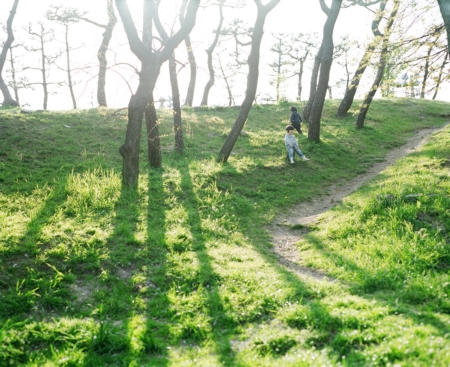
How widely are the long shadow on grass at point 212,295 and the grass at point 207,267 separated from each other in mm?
27

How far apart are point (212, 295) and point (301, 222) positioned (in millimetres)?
4379

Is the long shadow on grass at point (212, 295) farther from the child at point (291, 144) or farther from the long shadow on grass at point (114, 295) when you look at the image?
the child at point (291, 144)

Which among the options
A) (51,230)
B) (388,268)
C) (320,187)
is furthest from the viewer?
(320,187)

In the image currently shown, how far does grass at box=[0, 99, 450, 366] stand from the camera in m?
4.05

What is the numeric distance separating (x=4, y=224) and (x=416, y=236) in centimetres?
755

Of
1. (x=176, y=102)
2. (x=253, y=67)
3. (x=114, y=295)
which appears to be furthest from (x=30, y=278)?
(x=253, y=67)

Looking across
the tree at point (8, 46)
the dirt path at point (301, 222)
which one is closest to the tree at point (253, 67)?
the dirt path at point (301, 222)

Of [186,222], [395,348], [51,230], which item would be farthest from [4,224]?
[395,348]

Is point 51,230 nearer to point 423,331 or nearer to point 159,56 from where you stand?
point 159,56

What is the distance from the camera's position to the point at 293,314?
4.64 m

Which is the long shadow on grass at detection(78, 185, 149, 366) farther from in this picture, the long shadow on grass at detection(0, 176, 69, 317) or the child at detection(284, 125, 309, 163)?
the child at detection(284, 125, 309, 163)

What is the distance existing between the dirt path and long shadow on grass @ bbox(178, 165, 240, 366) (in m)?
1.49

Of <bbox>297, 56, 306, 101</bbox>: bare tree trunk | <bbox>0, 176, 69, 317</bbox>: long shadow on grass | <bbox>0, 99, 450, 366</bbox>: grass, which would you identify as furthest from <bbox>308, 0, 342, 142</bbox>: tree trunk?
<bbox>297, 56, 306, 101</bbox>: bare tree trunk

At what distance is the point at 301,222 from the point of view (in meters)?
9.20
